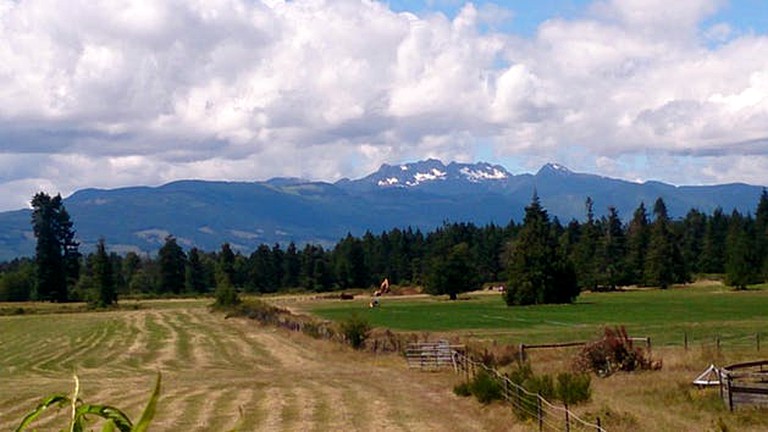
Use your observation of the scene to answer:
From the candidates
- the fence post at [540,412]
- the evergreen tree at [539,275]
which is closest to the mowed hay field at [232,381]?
the fence post at [540,412]

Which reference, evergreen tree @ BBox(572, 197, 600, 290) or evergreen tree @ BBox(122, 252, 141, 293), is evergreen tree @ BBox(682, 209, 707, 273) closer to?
evergreen tree @ BBox(572, 197, 600, 290)

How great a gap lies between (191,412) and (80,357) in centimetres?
2772

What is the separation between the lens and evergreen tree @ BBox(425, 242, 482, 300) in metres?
127

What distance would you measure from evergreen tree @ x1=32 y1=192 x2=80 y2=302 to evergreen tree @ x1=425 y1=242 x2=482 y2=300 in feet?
158

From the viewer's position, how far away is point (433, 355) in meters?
42.5

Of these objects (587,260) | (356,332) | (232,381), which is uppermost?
(587,260)

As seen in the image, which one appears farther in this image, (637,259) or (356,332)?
(637,259)

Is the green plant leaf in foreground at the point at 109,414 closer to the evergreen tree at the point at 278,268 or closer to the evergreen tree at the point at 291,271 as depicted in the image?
the evergreen tree at the point at 278,268

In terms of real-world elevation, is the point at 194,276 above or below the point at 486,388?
above

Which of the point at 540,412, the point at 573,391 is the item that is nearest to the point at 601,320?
the point at 573,391

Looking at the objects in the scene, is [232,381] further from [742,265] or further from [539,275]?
[742,265]

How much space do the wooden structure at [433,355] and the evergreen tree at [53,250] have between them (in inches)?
3739

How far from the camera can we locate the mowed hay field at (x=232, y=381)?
89.9 ft

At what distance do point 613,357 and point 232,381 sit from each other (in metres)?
14.9
